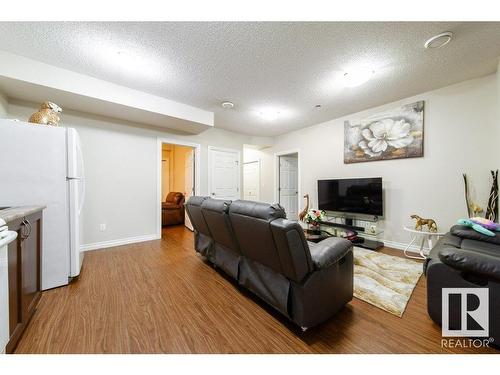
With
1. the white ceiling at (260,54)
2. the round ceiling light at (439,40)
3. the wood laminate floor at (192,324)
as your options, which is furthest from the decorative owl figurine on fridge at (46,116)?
the round ceiling light at (439,40)

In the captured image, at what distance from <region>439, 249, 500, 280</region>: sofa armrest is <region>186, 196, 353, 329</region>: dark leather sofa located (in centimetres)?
62

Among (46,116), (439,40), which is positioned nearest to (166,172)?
(46,116)

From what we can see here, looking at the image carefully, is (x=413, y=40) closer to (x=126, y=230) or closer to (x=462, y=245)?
(x=462, y=245)

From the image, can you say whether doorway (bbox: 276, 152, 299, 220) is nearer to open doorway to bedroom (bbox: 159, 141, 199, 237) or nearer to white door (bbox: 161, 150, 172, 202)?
open doorway to bedroom (bbox: 159, 141, 199, 237)

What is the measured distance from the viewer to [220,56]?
7.31 feet

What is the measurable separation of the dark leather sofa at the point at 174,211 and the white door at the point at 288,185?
113 inches

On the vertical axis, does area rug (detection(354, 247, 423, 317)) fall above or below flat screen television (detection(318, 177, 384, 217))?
below

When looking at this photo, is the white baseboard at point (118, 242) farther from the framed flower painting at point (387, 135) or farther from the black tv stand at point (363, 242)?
the framed flower painting at point (387, 135)

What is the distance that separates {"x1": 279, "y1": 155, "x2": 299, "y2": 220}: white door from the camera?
5969 millimetres

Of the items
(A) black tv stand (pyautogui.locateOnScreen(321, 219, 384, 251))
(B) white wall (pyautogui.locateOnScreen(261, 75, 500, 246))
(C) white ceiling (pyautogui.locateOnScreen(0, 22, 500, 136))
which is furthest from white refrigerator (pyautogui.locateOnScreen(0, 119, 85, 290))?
(B) white wall (pyautogui.locateOnScreen(261, 75, 500, 246))

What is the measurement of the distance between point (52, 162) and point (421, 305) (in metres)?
3.80

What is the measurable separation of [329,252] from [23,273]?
226cm

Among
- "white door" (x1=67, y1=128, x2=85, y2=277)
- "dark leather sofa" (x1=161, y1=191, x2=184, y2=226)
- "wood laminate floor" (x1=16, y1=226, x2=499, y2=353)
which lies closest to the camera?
"wood laminate floor" (x1=16, y1=226, x2=499, y2=353)

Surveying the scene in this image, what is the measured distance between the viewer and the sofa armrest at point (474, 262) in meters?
1.20
